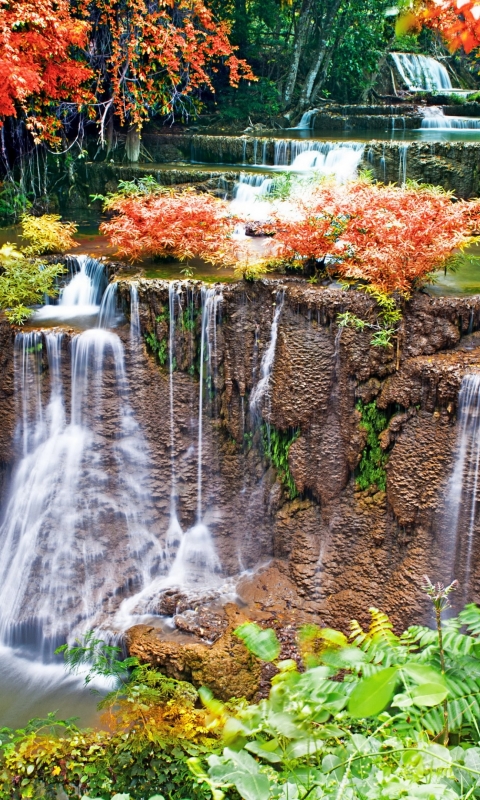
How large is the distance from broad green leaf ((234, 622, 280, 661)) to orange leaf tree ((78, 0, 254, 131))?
1269 centimetres

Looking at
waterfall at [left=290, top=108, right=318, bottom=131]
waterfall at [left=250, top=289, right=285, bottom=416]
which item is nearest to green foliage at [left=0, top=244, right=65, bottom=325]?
waterfall at [left=250, top=289, right=285, bottom=416]

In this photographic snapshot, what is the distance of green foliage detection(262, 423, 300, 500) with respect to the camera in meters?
7.56

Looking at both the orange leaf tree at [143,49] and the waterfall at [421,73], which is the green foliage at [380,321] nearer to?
the orange leaf tree at [143,49]

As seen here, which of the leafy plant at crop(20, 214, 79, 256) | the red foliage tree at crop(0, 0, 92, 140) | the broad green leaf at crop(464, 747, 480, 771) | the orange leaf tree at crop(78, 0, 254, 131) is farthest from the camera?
the orange leaf tree at crop(78, 0, 254, 131)

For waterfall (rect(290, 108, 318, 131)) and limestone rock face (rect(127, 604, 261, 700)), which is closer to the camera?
limestone rock face (rect(127, 604, 261, 700))

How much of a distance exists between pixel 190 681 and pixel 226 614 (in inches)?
29.1

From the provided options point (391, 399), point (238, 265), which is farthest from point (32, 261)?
point (391, 399)

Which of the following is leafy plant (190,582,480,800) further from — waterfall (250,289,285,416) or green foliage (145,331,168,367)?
green foliage (145,331,168,367)

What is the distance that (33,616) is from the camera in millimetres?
7727

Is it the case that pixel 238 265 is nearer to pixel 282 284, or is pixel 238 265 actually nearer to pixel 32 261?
pixel 282 284

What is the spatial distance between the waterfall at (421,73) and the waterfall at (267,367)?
1547 cm

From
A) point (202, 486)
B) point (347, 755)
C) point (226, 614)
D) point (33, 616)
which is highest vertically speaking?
point (347, 755)

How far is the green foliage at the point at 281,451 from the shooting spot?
756cm

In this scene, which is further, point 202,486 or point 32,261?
point 32,261
